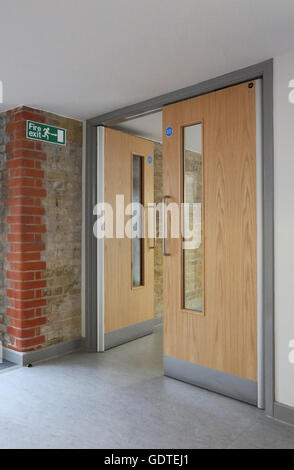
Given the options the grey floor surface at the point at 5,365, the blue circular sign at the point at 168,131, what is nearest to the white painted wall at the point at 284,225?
the blue circular sign at the point at 168,131

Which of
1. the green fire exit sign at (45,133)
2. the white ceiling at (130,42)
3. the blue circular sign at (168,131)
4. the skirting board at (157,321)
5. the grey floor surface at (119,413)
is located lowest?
the grey floor surface at (119,413)

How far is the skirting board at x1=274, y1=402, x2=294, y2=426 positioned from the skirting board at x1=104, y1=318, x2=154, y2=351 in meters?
1.95

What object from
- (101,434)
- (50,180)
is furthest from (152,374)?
(50,180)

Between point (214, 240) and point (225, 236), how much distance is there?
0.35 ft

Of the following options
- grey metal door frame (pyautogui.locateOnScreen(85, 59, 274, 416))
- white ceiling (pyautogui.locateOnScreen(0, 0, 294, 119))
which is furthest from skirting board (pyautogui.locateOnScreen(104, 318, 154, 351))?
white ceiling (pyautogui.locateOnScreen(0, 0, 294, 119))

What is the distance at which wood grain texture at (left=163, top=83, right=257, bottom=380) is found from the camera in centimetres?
265

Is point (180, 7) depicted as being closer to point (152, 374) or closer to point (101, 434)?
point (101, 434)

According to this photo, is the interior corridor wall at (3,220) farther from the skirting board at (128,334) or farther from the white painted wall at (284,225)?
the white painted wall at (284,225)

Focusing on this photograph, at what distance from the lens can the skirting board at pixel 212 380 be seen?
2.67 meters

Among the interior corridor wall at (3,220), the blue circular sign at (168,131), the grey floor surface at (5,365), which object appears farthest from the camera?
the interior corridor wall at (3,220)

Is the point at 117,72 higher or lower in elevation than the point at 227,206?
higher

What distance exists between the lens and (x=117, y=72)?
2723mm

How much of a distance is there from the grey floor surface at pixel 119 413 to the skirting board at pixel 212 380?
0.18ft

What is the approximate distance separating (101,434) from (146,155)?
10.2 feet
